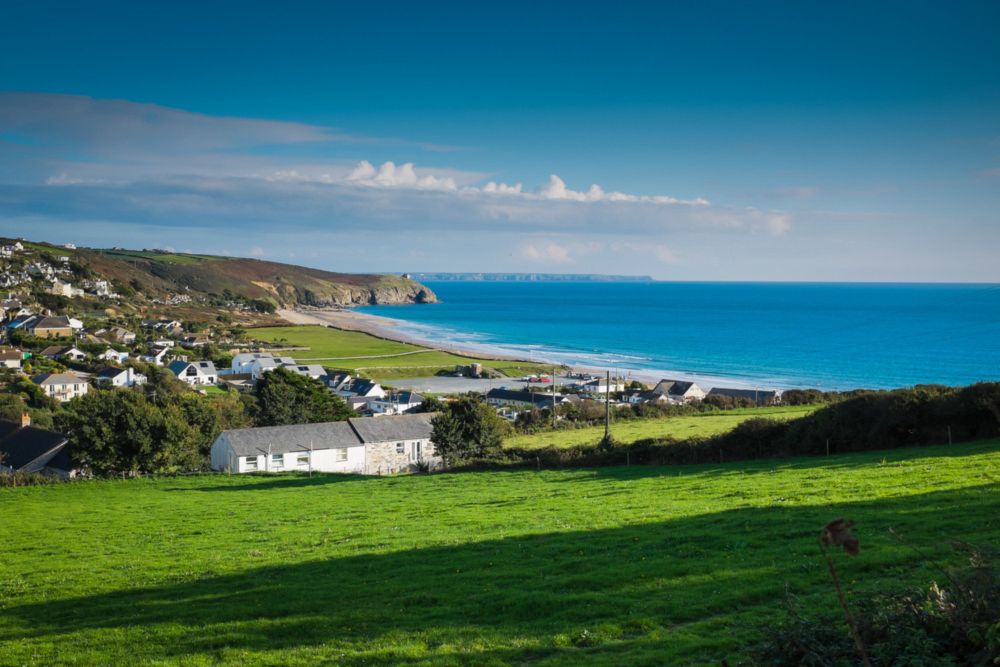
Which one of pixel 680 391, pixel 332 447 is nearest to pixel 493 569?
pixel 332 447

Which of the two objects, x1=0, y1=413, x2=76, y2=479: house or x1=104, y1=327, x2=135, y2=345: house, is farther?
x1=104, y1=327, x2=135, y2=345: house

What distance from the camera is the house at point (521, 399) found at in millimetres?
75856

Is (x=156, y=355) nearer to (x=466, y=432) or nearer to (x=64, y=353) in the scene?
(x=64, y=353)

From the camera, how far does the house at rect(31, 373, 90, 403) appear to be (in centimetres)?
8044

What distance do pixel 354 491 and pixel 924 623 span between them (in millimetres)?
28741

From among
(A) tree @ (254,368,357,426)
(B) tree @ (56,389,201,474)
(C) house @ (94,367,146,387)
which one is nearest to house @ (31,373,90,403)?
(C) house @ (94,367,146,387)

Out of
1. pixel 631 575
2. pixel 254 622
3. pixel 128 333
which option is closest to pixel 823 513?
pixel 631 575

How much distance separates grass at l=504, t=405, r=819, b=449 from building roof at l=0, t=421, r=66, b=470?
31.4 m

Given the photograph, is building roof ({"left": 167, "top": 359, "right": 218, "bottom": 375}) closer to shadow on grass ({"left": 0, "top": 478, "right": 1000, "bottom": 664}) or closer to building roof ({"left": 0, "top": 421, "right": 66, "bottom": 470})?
building roof ({"left": 0, "top": 421, "right": 66, "bottom": 470})

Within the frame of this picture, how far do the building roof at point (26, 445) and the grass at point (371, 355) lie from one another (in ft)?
194

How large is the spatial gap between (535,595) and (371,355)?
12277cm

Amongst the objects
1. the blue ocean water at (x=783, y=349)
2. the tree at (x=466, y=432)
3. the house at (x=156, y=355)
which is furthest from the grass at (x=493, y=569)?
the house at (x=156, y=355)

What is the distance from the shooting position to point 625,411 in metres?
62.7

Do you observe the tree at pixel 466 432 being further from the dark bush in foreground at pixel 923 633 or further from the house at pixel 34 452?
the dark bush in foreground at pixel 923 633
